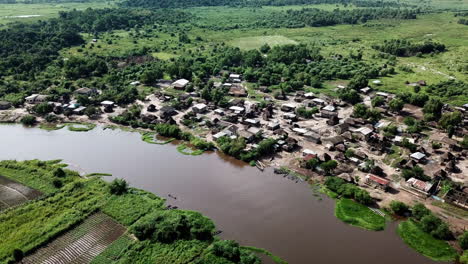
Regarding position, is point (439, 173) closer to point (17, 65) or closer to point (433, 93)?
point (433, 93)

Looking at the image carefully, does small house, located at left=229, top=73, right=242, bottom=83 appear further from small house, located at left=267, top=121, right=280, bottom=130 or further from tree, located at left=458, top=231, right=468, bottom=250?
tree, located at left=458, top=231, right=468, bottom=250

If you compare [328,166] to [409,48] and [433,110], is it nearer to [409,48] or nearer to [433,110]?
[433,110]

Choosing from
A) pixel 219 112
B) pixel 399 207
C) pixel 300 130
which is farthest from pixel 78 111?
pixel 399 207

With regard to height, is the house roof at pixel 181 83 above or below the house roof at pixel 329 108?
above

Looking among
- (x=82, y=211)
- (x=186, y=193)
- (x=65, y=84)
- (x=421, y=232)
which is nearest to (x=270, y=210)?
(x=186, y=193)

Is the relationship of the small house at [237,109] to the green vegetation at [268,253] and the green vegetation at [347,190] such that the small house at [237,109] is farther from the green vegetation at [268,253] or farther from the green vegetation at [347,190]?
Answer: the green vegetation at [268,253]

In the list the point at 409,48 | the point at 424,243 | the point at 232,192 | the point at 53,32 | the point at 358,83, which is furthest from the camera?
the point at 53,32

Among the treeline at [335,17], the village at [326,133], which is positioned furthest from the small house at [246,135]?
the treeline at [335,17]

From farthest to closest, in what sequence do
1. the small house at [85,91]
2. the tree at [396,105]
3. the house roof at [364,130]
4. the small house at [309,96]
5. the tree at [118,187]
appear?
the small house at [85,91]
the small house at [309,96]
the tree at [396,105]
the house roof at [364,130]
the tree at [118,187]
